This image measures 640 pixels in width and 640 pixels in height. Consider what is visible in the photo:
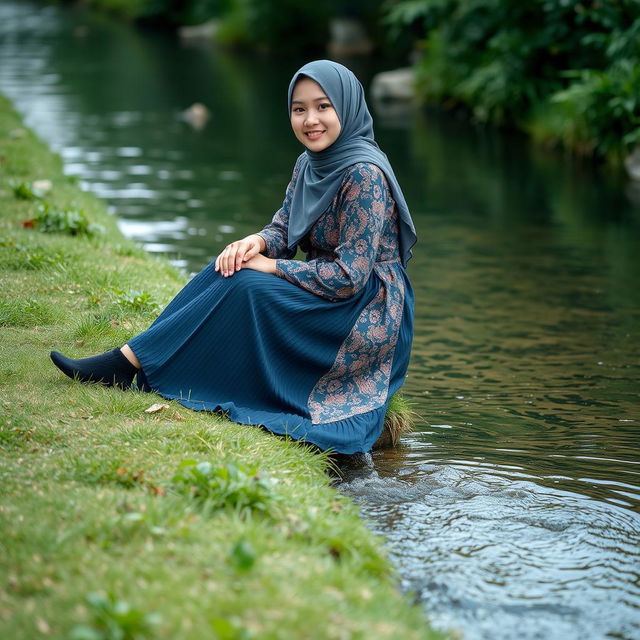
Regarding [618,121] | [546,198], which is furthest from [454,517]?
[618,121]

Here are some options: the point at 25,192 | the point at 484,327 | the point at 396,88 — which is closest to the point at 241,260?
the point at 484,327

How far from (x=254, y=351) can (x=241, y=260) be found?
0.43 m

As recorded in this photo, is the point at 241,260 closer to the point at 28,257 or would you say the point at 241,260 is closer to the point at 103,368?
the point at 103,368

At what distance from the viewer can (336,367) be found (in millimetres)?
4680

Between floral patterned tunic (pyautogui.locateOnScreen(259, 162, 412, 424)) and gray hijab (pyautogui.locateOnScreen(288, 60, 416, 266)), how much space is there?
4 cm

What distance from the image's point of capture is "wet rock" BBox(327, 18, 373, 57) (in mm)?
31172

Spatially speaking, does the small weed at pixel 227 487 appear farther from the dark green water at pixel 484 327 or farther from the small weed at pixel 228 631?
the small weed at pixel 228 631

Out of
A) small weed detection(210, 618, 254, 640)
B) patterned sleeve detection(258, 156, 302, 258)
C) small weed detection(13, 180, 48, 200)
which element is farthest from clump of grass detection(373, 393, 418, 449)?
small weed detection(13, 180, 48, 200)

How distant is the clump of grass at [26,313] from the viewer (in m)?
5.67

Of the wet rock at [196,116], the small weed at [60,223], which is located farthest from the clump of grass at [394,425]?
the wet rock at [196,116]

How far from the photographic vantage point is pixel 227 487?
3.53 metres

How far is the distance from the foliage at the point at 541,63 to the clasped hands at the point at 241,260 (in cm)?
977

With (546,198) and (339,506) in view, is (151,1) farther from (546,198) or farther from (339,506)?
(339,506)

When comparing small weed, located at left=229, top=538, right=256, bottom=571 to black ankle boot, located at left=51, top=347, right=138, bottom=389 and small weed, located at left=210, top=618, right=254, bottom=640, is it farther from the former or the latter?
black ankle boot, located at left=51, top=347, right=138, bottom=389
